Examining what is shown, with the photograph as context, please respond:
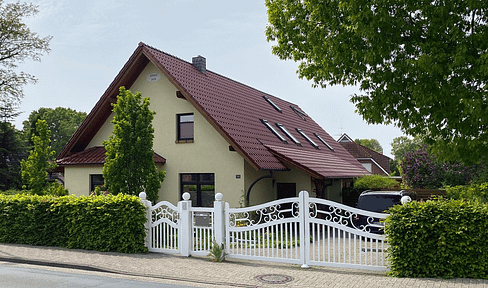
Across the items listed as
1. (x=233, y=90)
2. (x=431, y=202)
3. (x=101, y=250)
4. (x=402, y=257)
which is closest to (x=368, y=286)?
(x=402, y=257)

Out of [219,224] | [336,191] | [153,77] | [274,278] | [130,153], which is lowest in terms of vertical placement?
[274,278]

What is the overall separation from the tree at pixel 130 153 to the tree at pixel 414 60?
5.67 meters

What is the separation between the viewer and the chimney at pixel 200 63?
888 inches

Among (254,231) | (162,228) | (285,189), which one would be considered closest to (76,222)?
(162,228)

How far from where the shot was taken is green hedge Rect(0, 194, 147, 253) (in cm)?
1195

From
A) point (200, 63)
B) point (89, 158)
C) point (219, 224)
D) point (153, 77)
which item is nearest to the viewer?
point (219, 224)

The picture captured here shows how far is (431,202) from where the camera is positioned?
8.95m

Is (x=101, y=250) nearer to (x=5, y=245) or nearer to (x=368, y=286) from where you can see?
(x=5, y=245)

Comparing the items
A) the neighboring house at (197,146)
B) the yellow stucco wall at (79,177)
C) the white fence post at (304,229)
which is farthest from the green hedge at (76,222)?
→ the neighboring house at (197,146)

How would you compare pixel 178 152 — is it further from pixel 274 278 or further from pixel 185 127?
pixel 274 278

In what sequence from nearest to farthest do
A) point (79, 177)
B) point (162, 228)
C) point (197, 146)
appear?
point (162, 228), point (197, 146), point (79, 177)

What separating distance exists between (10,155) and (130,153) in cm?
2250

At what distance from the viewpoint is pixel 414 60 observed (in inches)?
416

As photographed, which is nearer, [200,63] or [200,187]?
[200,187]
